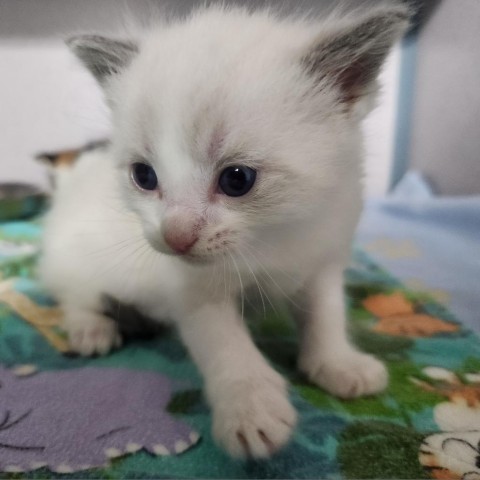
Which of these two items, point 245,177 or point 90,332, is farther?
point 90,332

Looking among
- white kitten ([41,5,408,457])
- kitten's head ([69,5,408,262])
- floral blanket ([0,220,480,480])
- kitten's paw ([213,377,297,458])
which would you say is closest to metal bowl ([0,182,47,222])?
floral blanket ([0,220,480,480])

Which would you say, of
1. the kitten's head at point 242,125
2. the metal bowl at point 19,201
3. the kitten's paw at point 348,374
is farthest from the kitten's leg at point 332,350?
the metal bowl at point 19,201

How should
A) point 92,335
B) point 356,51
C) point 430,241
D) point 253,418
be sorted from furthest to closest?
point 430,241 < point 92,335 < point 356,51 < point 253,418

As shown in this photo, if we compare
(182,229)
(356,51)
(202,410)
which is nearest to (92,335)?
(202,410)

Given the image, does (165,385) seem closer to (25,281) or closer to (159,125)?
(159,125)

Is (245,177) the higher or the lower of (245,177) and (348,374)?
the higher

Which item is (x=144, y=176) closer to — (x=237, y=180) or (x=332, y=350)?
(x=237, y=180)

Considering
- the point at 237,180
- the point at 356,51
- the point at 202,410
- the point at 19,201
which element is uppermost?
the point at 356,51

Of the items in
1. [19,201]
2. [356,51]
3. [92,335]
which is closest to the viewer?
[356,51]

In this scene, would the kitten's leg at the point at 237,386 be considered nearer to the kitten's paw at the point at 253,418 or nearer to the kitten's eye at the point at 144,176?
the kitten's paw at the point at 253,418
